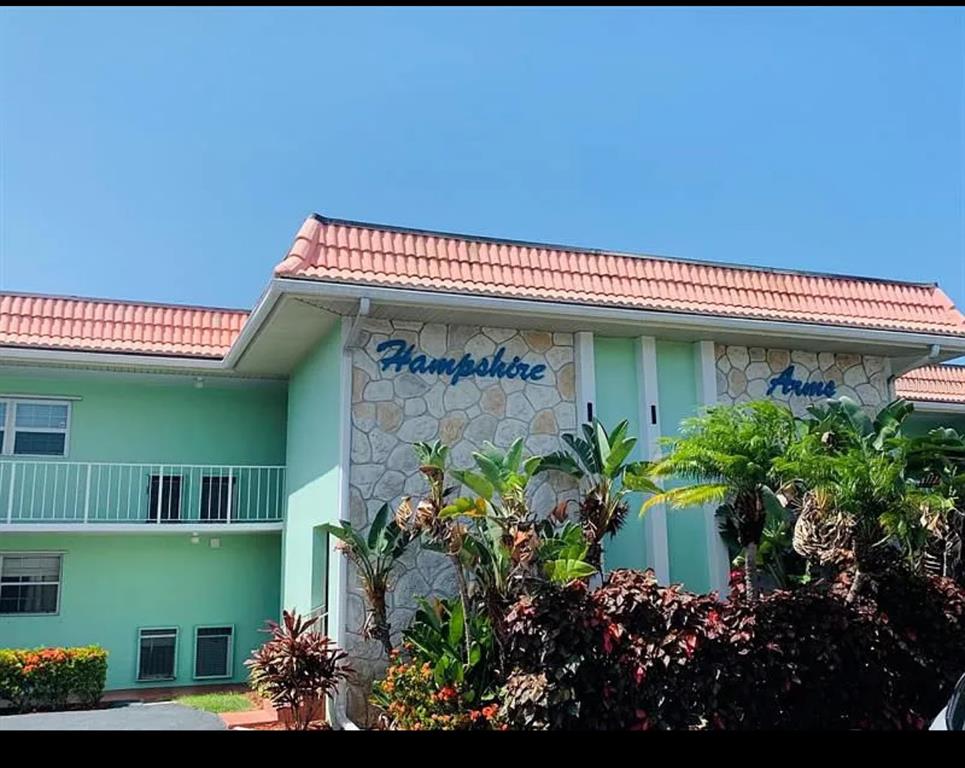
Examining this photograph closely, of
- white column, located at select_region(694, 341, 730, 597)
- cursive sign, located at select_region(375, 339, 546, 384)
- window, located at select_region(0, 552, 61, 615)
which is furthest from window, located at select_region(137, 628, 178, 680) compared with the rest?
white column, located at select_region(694, 341, 730, 597)

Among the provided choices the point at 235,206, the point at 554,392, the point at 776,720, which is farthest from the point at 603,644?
the point at 235,206

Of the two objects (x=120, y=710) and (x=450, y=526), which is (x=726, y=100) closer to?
(x=450, y=526)

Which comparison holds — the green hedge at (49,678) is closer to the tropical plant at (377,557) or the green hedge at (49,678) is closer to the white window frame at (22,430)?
the white window frame at (22,430)

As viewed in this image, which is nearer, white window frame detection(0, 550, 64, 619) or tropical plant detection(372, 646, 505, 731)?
tropical plant detection(372, 646, 505, 731)

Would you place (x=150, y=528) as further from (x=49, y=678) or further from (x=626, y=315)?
(x=626, y=315)

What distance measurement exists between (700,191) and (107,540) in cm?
1171

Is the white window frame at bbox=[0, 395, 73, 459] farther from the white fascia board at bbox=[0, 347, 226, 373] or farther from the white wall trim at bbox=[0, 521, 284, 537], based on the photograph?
the white wall trim at bbox=[0, 521, 284, 537]

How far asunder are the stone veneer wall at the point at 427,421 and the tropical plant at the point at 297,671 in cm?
47

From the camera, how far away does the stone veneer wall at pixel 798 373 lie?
529 inches

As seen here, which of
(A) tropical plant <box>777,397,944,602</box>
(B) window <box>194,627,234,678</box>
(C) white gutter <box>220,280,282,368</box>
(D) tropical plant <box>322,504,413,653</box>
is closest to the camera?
(A) tropical plant <box>777,397,944,602</box>

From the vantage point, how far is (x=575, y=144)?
8.44m

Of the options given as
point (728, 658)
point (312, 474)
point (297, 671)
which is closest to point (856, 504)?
point (728, 658)

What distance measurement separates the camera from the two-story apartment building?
11.6 meters

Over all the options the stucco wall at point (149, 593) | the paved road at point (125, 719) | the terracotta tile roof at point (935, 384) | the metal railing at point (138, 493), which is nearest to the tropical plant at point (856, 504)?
the paved road at point (125, 719)
